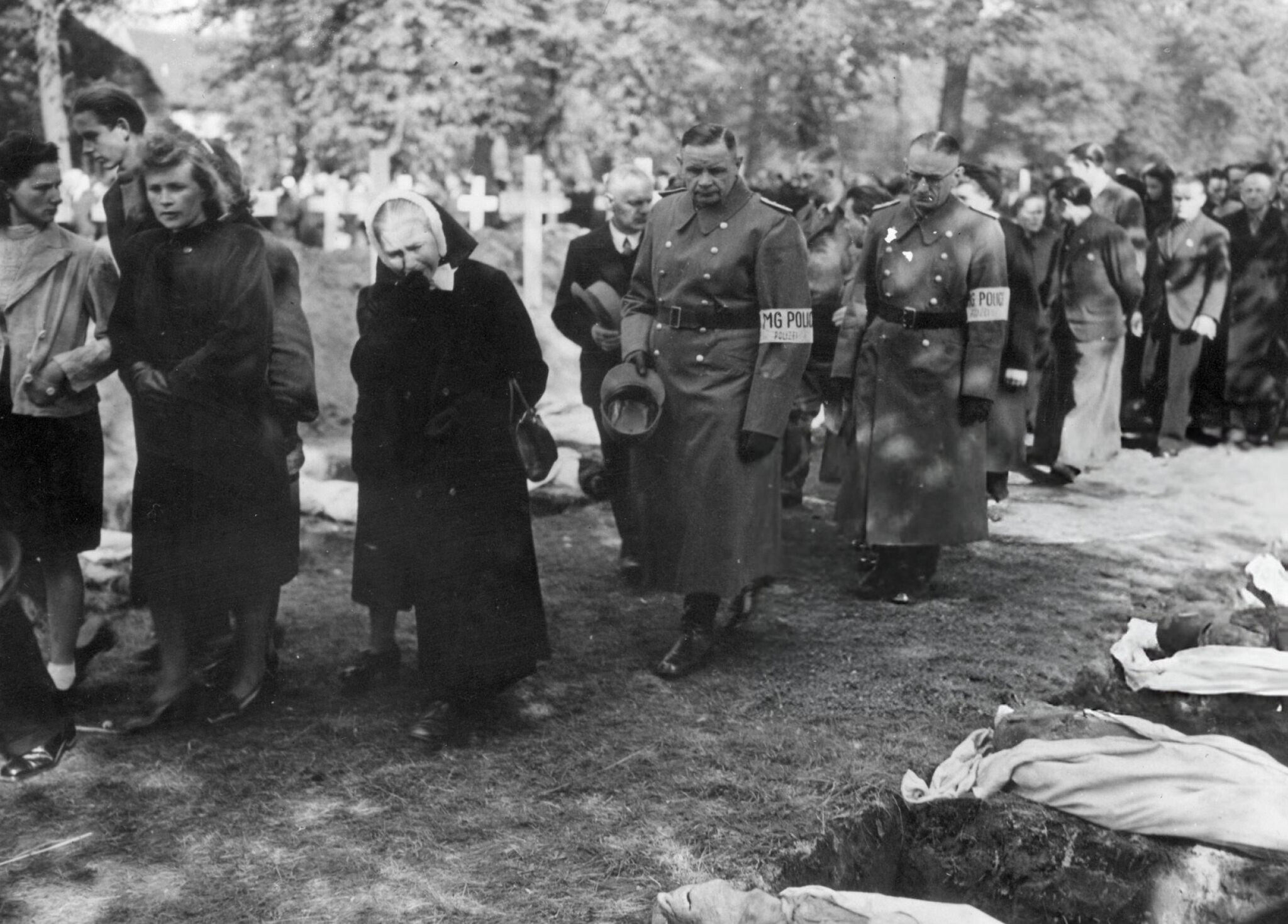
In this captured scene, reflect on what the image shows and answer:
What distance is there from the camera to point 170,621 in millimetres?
5160

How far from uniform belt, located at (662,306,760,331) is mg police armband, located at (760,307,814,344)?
0.28 feet

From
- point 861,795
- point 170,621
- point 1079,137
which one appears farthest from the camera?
point 1079,137

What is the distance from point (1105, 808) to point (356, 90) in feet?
41.4

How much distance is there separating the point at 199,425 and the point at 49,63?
880 centimetres

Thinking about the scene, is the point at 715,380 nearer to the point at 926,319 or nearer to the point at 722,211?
the point at 722,211

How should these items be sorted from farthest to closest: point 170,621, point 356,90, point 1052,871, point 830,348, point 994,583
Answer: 1. point 356,90
2. point 830,348
3. point 994,583
4. point 170,621
5. point 1052,871

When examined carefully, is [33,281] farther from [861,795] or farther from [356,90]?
[356,90]

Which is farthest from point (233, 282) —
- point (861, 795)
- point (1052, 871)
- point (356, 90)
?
point (356, 90)

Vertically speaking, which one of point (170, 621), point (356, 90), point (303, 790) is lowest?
point (303, 790)

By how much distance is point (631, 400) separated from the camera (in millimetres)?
5801

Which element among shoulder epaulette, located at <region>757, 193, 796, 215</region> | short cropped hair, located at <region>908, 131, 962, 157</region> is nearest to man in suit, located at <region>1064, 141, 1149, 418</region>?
short cropped hair, located at <region>908, 131, 962, 157</region>

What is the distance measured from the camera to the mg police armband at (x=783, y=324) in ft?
18.4

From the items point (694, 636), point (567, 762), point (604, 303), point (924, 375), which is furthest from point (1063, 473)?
point (567, 762)

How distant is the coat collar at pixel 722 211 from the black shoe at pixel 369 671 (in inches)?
79.2
